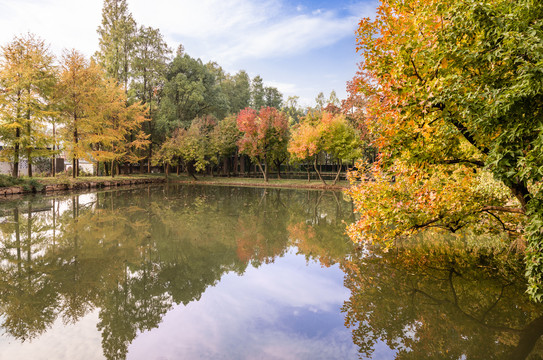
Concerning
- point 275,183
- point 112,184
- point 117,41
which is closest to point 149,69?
point 117,41

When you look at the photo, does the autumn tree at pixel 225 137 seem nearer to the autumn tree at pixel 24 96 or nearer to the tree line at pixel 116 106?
the tree line at pixel 116 106

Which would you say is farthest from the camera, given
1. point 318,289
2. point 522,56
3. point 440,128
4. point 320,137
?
point 320,137

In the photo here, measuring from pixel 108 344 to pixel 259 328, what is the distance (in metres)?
2.05

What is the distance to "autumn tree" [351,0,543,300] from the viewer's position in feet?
11.5

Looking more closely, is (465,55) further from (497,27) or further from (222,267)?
(222,267)

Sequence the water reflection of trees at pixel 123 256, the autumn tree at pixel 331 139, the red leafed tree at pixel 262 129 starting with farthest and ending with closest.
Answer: the red leafed tree at pixel 262 129 < the autumn tree at pixel 331 139 < the water reflection of trees at pixel 123 256

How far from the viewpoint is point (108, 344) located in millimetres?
3953

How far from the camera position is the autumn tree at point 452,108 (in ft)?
11.5

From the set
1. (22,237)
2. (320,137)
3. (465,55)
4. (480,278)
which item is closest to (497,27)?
(465,55)

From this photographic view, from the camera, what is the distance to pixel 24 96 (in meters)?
21.0

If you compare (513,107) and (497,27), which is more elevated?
(497,27)

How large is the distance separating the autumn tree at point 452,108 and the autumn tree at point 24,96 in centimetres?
2446

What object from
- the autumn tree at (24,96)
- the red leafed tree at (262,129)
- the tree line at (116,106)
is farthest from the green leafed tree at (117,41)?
the red leafed tree at (262,129)

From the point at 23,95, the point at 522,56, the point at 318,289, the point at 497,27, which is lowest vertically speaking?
the point at 318,289
